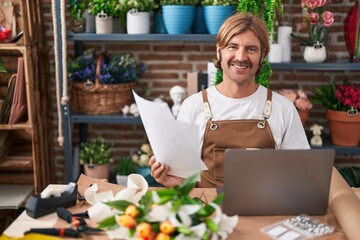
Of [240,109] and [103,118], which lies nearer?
[240,109]

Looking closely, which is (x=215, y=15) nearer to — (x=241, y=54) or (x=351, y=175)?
(x=241, y=54)

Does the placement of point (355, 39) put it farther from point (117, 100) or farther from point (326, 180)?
point (326, 180)

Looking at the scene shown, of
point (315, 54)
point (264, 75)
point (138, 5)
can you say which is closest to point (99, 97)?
point (138, 5)

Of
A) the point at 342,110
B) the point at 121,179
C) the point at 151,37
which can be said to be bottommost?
the point at 121,179

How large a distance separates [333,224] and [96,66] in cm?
197

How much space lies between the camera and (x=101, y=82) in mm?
2957

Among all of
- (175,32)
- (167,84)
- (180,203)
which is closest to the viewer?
(180,203)

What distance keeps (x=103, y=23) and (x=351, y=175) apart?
178 centimetres

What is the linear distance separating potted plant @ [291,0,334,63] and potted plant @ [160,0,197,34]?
63 cm

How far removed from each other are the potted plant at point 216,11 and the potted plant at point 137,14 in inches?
12.8

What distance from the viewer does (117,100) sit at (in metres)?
3.04

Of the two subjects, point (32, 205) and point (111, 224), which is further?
point (32, 205)

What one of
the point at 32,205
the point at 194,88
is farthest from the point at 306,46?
the point at 32,205

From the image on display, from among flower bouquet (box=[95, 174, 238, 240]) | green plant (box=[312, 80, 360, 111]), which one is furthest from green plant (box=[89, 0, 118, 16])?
flower bouquet (box=[95, 174, 238, 240])
